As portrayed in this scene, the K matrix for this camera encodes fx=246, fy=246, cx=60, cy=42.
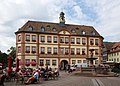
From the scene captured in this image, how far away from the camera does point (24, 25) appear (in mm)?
67938

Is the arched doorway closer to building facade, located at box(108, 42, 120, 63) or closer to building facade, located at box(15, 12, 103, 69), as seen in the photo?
building facade, located at box(15, 12, 103, 69)

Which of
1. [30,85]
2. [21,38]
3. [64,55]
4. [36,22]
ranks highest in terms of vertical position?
[36,22]

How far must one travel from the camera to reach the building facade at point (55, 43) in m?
65.9

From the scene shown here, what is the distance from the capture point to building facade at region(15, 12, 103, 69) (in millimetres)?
65938

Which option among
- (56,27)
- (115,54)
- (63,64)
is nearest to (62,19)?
(56,27)

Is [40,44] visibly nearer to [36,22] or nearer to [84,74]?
[36,22]

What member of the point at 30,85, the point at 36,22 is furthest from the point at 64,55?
the point at 30,85

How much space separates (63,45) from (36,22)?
33.4 feet

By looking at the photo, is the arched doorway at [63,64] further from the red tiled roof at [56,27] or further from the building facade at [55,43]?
the red tiled roof at [56,27]

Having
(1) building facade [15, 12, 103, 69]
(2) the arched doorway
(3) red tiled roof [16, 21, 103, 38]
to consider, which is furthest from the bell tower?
(2) the arched doorway

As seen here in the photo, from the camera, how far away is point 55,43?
228 feet

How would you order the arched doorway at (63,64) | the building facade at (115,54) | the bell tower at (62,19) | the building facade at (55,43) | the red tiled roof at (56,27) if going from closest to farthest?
the building facade at (55,43), the red tiled roof at (56,27), the arched doorway at (63,64), the bell tower at (62,19), the building facade at (115,54)

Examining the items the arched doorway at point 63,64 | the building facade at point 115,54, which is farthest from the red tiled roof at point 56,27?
the building facade at point 115,54

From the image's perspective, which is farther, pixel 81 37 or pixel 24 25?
pixel 81 37
